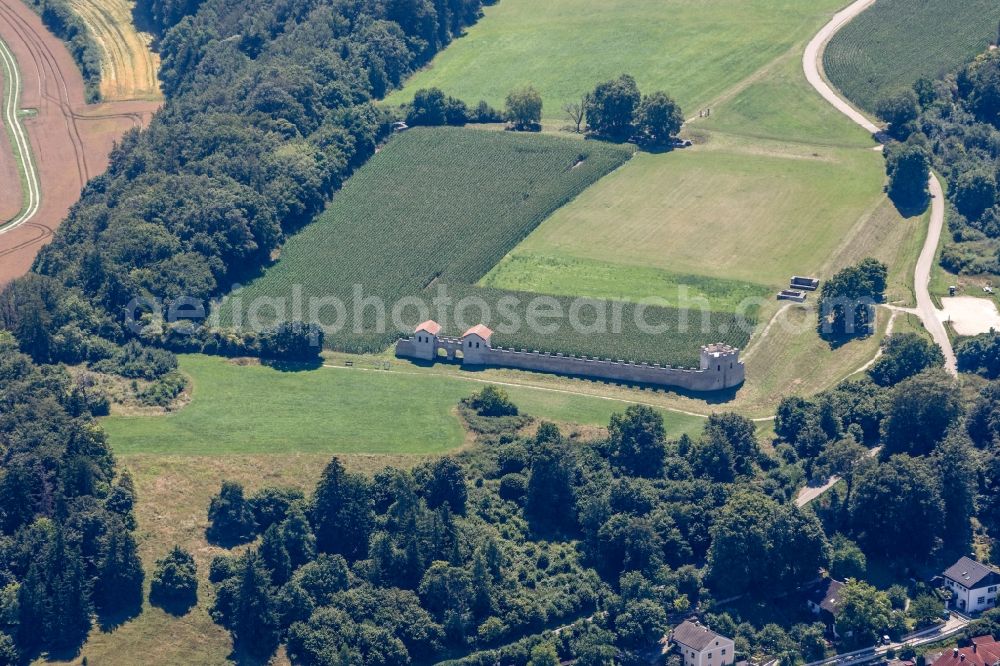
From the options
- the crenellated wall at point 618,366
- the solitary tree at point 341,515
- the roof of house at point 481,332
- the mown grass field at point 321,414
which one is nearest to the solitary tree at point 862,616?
the mown grass field at point 321,414

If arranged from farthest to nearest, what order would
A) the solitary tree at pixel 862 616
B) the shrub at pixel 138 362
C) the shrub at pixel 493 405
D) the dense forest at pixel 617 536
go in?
the shrub at pixel 138 362 < the shrub at pixel 493 405 < the dense forest at pixel 617 536 < the solitary tree at pixel 862 616

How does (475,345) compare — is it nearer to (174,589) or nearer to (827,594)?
(174,589)

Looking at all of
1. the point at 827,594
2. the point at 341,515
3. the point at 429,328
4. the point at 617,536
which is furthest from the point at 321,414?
the point at 827,594

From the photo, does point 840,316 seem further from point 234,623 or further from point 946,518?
point 234,623

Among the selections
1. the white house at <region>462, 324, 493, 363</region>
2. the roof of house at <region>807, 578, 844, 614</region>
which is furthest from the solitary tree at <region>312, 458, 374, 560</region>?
the roof of house at <region>807, 578, 844, 614</region>

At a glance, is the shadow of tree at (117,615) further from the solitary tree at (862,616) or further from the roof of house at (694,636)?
the solitary tree at (862,616)

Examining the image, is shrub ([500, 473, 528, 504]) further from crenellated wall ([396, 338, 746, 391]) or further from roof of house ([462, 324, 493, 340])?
roof of house ([462, 324, 493, 340])
